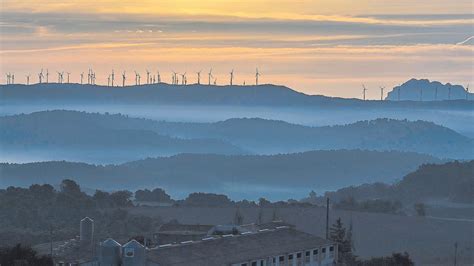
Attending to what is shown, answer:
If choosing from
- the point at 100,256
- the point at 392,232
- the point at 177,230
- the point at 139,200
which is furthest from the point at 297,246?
the point at 139,200

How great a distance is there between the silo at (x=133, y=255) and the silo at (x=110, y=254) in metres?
0.56

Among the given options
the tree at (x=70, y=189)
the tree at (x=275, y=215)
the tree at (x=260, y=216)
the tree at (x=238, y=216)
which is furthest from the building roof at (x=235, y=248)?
the tree at (x=70, y=189)

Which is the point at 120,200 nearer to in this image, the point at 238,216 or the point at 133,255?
the point at 238,216

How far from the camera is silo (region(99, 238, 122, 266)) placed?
243 ft

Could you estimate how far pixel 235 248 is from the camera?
262 ft

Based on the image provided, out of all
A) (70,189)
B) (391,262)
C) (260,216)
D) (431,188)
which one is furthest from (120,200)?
(391,262)

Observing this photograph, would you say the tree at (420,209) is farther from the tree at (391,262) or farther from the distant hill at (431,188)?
the tree at (391,262)

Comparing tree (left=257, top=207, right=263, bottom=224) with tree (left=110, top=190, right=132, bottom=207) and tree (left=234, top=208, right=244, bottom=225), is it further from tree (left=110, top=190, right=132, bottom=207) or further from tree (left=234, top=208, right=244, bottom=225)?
tree (left=110, top=190, right=132, bottom=207)

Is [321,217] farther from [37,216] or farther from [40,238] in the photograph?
[40,238]

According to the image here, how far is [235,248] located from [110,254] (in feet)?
24.9

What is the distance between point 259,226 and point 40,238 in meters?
21.9

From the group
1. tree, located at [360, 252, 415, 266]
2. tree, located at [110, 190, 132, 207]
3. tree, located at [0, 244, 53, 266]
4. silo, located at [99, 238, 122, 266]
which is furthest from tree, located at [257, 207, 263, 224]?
silo, located at [99, 238, 122, 266]

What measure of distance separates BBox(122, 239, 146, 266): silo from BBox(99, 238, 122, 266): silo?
56 centimetres

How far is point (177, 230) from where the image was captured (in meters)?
101
